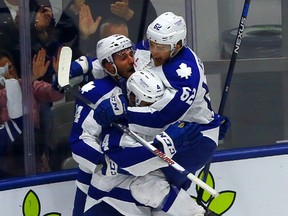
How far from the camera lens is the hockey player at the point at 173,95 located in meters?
4.00

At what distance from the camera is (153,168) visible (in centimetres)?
410

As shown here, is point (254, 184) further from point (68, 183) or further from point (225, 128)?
point (68, 183)

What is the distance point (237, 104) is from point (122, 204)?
1008mm

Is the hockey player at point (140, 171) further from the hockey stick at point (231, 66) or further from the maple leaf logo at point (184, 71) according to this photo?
the hockey stick at point (231, 66)

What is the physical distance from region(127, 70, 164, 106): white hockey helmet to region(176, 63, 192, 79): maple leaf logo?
0.09 metres

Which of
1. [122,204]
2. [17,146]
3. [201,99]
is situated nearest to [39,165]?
[17,146]

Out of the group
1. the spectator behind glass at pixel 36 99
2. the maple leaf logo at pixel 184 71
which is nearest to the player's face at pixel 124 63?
the maple leaf logo at pixel 184 71

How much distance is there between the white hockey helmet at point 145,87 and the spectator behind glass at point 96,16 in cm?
73

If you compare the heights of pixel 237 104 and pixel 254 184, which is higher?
pixel 237 104

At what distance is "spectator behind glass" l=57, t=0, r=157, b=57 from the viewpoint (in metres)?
4.68

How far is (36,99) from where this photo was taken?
184 inches

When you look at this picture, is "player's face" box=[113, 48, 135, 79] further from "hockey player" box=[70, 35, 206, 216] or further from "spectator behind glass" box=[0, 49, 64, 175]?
"spectator behind glass" box=[0, 49, 64, 175]

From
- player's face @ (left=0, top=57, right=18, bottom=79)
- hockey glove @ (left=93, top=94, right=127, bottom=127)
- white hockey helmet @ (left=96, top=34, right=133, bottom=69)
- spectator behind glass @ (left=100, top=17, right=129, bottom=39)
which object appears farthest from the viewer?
A: spectator behind glass @ (left=100, top=17, right=129, bottom=39)

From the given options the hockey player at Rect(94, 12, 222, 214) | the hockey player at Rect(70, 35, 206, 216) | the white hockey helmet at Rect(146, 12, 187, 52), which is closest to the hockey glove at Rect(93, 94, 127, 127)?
the hockey player at Rect(94, 12, 222, 214)
